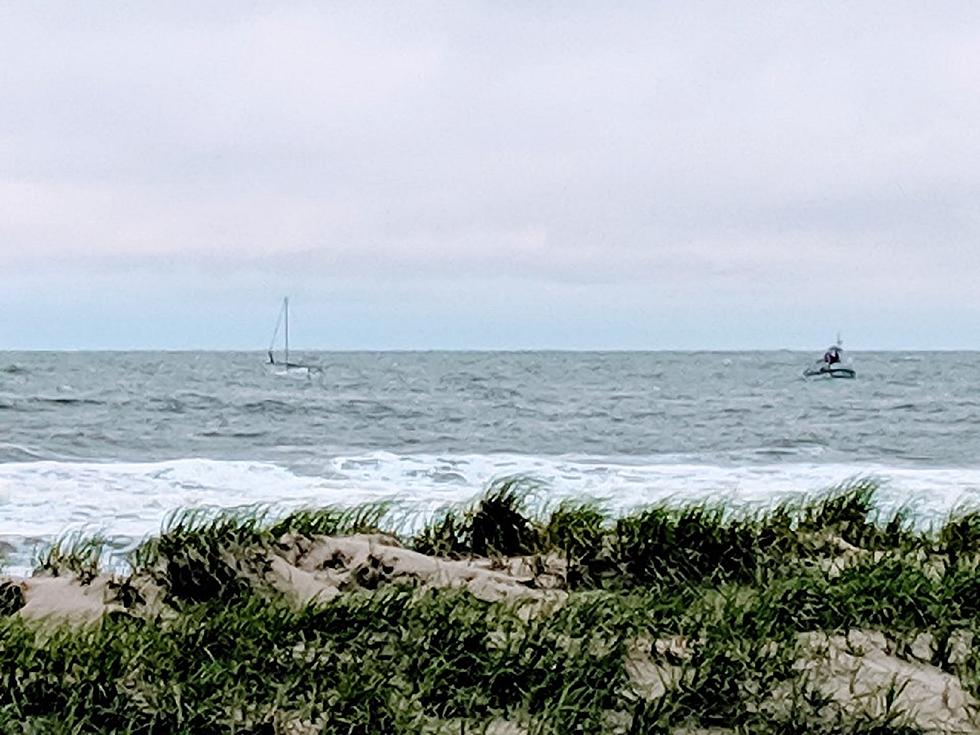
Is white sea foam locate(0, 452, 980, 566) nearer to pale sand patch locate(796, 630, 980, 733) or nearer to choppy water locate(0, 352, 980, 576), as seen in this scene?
choppy water locate(0, 352, 980, 576)

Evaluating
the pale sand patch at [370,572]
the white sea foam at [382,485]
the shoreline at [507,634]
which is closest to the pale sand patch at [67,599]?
the shoreline at [507,634]

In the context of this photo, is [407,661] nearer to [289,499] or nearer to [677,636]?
[677,636]

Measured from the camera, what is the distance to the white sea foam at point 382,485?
9.98 metres

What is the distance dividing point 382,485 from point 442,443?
6.42 metres

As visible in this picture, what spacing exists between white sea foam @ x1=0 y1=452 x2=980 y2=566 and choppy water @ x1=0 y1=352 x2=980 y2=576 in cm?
4

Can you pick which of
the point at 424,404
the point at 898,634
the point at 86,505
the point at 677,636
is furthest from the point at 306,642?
the point at 424,404

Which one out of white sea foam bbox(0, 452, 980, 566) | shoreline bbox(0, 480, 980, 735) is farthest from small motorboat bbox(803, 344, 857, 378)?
shoreline bbox(0, 480, 980, 735)

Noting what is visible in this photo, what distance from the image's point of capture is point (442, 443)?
20078 millimetres

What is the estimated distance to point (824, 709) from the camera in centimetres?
376

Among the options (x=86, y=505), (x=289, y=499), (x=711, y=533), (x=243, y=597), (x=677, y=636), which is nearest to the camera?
(x=677, y=636)

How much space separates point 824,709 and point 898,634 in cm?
82

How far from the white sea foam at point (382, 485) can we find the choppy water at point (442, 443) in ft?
0.13

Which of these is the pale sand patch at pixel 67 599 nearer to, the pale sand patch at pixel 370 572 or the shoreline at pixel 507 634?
the shoreline at pixel 507 634

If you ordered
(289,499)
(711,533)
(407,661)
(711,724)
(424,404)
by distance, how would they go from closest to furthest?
(711,724), (407,661), (711,533), (289,499), (424,404)
